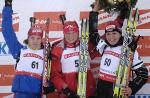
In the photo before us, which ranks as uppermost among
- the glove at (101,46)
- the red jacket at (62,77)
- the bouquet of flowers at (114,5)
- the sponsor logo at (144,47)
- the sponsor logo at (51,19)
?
the bouquet of flowers at (114,5)

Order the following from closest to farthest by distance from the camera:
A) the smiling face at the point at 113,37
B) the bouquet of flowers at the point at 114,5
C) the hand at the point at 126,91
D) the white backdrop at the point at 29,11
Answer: the hand at the point at 126,91 → the smiling face at the point at 113,37 → the bouquet of flowers at the point at 114,5 → the white backdrop at the point at 29,11

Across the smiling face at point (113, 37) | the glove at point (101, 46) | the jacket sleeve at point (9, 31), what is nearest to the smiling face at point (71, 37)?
the glove at point (101, 46)

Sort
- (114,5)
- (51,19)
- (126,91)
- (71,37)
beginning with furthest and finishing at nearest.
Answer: (51,19)
(114,5)
(71,37)
(126,91)

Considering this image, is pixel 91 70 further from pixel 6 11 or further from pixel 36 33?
pixel 6 11

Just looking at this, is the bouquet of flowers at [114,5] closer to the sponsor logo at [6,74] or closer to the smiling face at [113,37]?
the smiling face at [113,37]

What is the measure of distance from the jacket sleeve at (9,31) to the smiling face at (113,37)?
3.40 feet

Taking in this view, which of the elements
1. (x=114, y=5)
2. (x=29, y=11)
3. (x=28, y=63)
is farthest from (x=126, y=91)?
(x=29, y=11)

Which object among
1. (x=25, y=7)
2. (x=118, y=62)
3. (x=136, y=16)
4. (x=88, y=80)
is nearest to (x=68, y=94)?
(x=88, y=80)

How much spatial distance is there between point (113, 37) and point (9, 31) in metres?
1.16

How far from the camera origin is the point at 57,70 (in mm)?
4945

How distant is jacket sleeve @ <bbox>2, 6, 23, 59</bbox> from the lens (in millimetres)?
5016

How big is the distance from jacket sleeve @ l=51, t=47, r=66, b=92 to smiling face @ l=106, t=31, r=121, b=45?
58cm

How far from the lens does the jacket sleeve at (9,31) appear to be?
502 cm

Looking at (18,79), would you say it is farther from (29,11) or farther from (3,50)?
(29,11)
